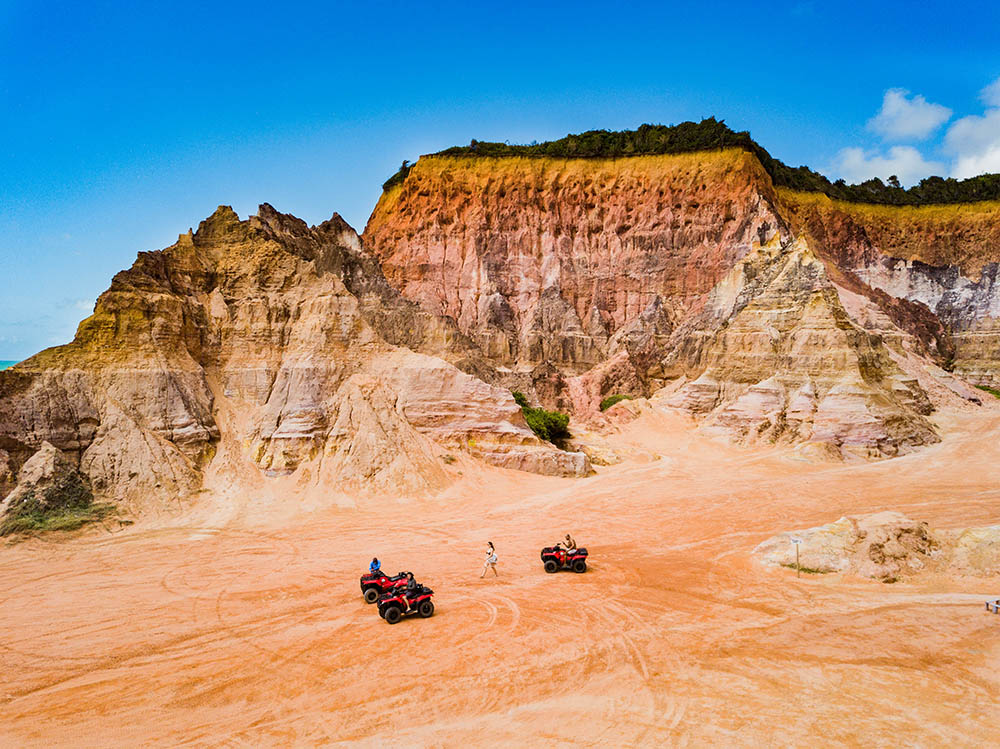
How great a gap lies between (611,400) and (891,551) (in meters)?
29.9

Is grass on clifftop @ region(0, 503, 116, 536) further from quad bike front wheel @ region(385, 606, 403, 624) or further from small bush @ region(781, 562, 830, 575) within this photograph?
small bush @ region(781, 562, 830, 575)

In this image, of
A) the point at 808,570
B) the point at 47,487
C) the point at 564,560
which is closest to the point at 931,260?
the point at 808,570

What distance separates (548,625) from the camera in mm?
10148

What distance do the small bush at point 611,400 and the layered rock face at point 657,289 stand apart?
1.02 metres

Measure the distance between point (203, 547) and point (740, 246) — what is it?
47726 millimetres

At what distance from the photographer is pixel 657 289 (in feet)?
175

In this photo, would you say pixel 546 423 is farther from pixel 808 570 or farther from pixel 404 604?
pixel 404 604

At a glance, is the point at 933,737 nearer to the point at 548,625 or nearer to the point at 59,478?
the point at 548,625

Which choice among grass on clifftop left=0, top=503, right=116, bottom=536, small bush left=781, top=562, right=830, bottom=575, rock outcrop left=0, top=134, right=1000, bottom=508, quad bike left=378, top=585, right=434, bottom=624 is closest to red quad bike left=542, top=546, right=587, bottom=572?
quad bike left=378, top=585, right=434, bottom=624

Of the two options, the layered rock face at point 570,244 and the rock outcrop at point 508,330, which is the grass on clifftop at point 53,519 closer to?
the rock outcrop at point 508,330

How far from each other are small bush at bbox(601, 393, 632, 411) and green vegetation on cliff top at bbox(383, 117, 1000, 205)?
29.0 meters

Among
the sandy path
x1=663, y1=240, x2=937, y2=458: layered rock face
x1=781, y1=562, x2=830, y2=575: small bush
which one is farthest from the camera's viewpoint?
x1=663, y1=240, x2=937, y2=458: layered rock face

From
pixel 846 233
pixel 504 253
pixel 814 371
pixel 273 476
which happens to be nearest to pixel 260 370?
pixel 273 476

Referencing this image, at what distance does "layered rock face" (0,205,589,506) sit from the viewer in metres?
20.0
